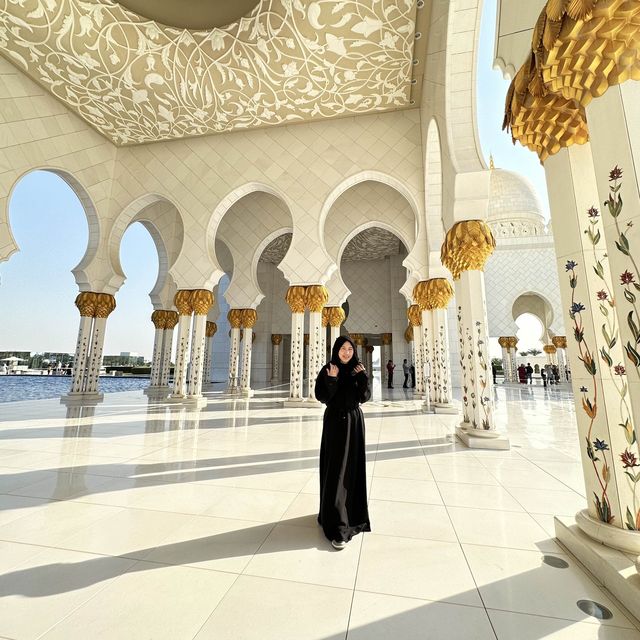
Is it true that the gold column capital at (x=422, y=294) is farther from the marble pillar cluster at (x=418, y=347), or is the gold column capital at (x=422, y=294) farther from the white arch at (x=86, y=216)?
the white arch at (x=86, y=216)

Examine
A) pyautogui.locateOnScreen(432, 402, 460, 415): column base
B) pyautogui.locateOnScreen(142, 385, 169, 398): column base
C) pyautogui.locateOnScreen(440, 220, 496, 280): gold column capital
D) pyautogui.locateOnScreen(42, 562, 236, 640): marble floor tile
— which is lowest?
pyautogui.locateOnScreen(42, 562, 236, 640): marble floor tile

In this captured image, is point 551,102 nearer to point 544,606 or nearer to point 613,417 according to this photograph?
point 613,417

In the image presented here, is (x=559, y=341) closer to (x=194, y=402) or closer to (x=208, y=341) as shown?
(x=208, y=341)

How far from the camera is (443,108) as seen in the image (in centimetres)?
425

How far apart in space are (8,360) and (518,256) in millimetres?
47698

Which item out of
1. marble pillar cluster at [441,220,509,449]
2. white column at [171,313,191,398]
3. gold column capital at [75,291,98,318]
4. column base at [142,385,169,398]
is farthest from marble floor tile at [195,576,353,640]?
column base at [142,385,169,398]

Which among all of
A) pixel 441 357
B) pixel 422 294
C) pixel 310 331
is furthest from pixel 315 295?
pixel 441 357

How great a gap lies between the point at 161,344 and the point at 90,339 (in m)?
2.88

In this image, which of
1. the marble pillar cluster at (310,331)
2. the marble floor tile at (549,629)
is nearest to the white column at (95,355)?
the marble pillar cluster at (310,331)

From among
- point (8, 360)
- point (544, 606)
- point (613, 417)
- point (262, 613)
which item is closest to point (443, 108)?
point (613, 417)

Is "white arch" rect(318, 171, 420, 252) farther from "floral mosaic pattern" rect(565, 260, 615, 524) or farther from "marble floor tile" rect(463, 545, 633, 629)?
"marble floor tile" rect(463, 545, 633, 629)

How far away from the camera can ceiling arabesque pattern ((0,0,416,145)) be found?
203 inches

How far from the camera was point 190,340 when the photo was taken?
796 centimetres

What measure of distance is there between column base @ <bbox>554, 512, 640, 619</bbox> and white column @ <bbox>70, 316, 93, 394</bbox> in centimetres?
924
